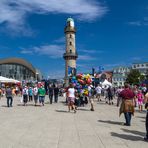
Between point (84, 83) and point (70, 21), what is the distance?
240ft

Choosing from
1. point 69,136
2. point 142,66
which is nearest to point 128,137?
point 69,136

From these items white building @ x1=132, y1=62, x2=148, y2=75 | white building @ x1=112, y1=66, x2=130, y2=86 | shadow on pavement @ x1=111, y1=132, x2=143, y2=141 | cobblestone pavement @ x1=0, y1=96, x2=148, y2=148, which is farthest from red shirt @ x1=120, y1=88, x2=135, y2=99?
white building @ x1=112, y1=66, x2=130, y2=86

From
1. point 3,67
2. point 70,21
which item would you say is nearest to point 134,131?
point 70,21

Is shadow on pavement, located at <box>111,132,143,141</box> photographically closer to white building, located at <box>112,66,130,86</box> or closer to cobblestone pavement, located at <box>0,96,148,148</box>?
cobblestone pavement, located at <box>0,96,148,148</box>

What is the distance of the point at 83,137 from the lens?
10406 mm

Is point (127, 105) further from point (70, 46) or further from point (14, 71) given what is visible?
point (14, 71)

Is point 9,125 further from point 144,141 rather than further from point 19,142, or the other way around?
point 144,141

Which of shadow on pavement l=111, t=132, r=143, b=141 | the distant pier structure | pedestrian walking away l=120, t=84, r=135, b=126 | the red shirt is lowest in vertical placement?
shadow on pavement l=111, t=132, r=143, b=141

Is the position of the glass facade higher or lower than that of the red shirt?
higher

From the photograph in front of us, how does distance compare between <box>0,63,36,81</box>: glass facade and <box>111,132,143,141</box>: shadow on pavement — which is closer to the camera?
<box>111,132,143,141</box>: shadow on pavement

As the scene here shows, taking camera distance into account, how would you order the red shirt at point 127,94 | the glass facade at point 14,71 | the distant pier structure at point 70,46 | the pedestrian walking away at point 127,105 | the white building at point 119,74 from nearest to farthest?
the pedestrian walking away at point 127,105
the red shirt at point 127,94
the distant pier structure at point 70,46
the glass facade at point 14,71
the white building at point 119,74

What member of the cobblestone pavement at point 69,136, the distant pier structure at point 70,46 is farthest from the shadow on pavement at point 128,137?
the distant pier structure at point 70,46

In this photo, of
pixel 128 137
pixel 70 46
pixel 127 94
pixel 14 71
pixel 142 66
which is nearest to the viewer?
pixel 128 137

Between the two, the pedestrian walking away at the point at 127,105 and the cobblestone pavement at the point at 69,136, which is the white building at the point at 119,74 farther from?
the cobblestone pavement at the point at 69,136
